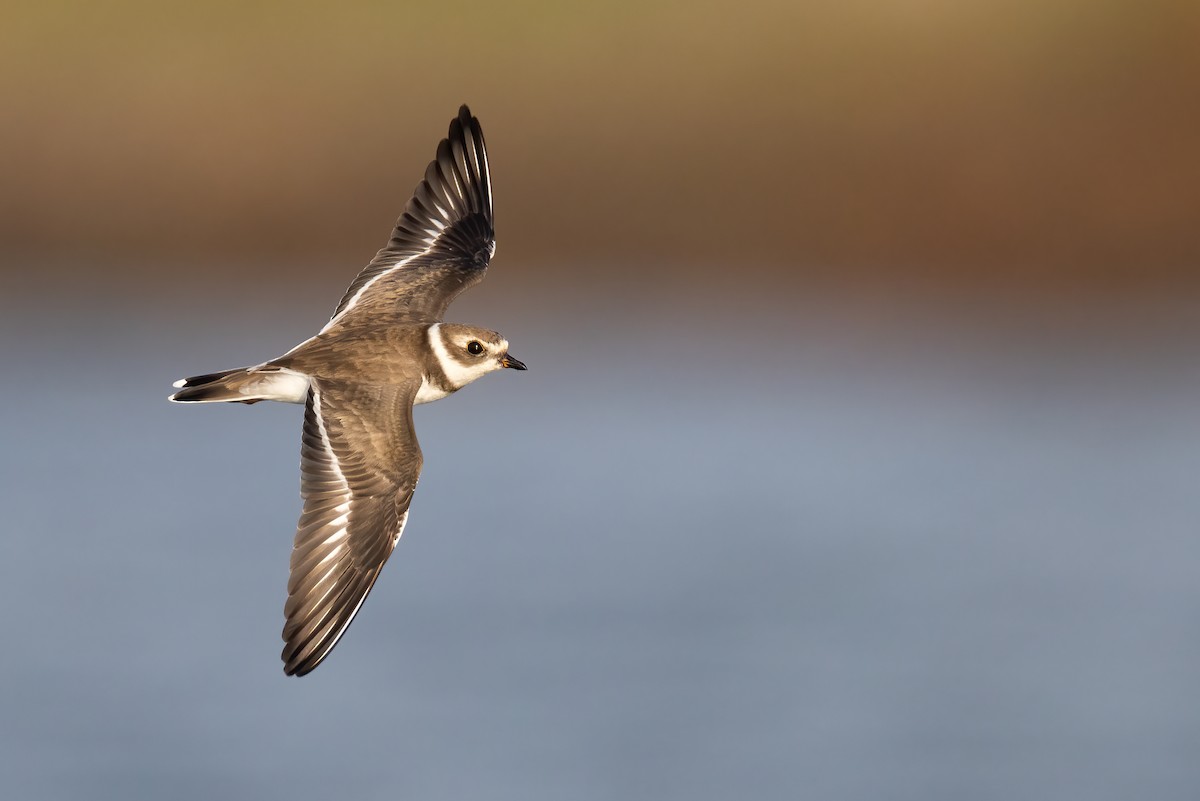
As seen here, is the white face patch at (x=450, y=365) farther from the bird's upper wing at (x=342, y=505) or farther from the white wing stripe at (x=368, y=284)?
the white wing stripe at (x=368, y=284)

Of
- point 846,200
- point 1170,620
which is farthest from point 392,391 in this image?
point 846,200

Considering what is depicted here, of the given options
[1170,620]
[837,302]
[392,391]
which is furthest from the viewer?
[837,302]

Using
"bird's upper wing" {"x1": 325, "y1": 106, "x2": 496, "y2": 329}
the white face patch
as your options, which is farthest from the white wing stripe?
the white face patch

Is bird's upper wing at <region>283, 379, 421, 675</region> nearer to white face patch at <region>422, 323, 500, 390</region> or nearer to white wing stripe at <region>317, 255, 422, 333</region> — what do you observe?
white face patch at <region>422, 323, 500, 390</region>

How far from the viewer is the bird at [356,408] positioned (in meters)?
9.23

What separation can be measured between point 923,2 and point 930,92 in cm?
149

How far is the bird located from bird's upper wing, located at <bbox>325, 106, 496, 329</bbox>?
0.02m

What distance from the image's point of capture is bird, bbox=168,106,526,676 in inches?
364

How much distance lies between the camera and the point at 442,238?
1180 centimetres

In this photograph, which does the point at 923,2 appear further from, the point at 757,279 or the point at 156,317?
the point at 156,317

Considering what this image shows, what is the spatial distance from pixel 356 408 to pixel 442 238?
2.43 metres

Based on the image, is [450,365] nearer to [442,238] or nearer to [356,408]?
[356,408]

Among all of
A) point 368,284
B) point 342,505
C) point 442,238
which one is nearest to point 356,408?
point 342,505

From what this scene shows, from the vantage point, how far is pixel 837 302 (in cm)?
2553
